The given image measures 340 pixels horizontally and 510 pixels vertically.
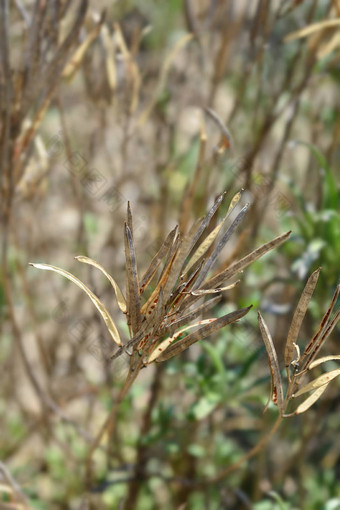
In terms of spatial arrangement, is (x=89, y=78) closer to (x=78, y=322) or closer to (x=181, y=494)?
(x=78, y=322)

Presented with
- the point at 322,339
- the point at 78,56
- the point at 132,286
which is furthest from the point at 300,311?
the point at 78,56

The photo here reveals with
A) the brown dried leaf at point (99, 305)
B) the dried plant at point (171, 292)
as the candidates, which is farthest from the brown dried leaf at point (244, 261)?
the brown dried leaf at point (99, 305)

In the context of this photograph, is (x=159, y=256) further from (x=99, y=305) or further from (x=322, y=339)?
(x=322, y=339)

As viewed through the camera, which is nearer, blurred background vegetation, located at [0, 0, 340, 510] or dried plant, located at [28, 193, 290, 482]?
dried plant, located at [28, 193, 290, 482]

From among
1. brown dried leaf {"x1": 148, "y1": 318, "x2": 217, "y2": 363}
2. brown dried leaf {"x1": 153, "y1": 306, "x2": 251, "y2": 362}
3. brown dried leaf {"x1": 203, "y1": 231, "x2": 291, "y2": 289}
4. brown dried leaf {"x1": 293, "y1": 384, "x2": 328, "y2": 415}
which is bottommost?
brown dried leaf {"x1": 293, "y1": 384, "x2": 328, "y2": 415}

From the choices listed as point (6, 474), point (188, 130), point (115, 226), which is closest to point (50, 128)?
point (188, 130)

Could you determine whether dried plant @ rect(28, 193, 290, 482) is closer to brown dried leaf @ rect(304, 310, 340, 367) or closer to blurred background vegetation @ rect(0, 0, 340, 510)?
brown dried leaf @ rect(304, 310, 340, 367)

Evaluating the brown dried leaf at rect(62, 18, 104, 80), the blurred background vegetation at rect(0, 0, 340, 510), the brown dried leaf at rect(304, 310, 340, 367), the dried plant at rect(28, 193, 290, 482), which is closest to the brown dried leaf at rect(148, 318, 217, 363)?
the dried plant at rect(28, 193, 290, 482)
